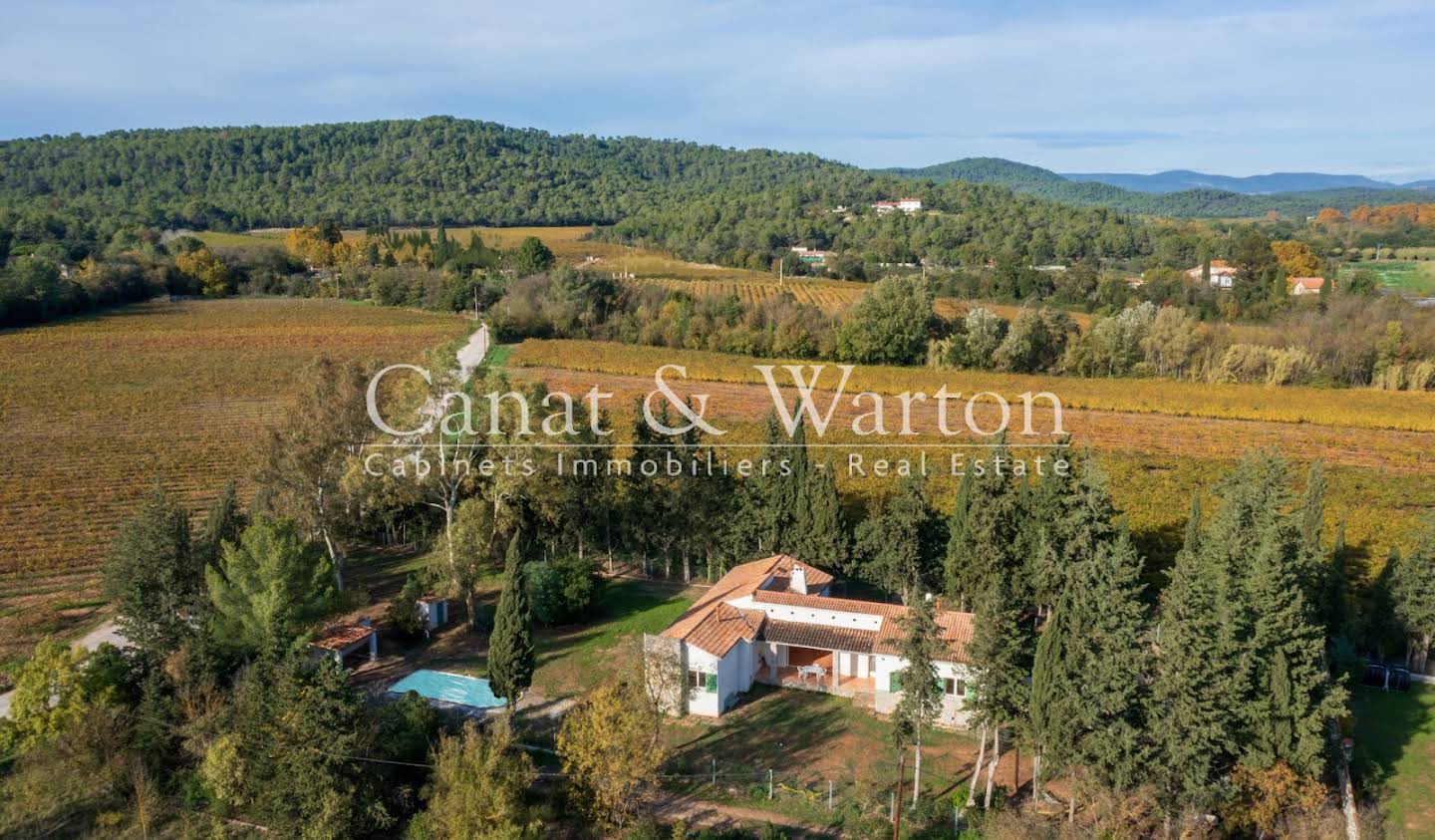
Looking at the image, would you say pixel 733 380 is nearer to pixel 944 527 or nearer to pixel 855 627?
pixel 944 527

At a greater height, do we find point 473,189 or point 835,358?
point 473,189

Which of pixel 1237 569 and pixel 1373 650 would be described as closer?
pixel 1237 569

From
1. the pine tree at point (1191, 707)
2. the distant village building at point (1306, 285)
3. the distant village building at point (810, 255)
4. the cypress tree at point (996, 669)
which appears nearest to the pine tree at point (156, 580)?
the cypress tree at point (996, 669)

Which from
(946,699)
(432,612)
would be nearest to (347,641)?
(432,612)

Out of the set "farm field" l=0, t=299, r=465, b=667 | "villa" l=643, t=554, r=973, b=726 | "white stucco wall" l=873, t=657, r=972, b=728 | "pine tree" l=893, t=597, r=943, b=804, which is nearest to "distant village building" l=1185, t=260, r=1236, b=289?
"farm field" l=0, t=299, r=465, b=667

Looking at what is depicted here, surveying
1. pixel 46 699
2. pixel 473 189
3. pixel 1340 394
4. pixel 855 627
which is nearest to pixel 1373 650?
pixel 855 627

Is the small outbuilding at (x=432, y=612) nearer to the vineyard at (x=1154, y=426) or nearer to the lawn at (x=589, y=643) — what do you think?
the lawn at (x=589, y=643)

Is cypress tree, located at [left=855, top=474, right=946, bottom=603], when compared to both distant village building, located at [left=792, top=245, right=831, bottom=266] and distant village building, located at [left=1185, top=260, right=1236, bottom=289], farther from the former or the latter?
distant village building, located at [left=792, top=245, right=831, bottom=266]
